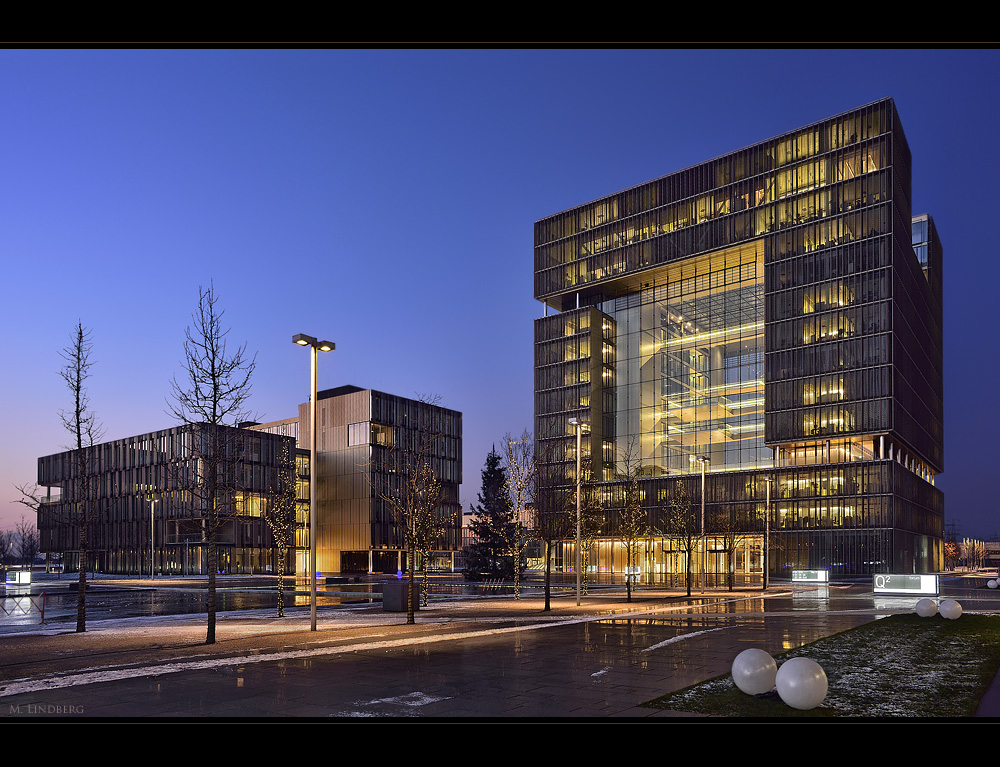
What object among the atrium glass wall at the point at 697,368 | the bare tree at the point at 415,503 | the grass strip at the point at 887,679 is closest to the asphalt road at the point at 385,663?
the grass strip at the point at 887,679

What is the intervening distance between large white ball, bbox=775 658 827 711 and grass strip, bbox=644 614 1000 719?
182 millimetres

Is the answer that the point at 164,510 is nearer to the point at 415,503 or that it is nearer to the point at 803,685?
the point at 415,503

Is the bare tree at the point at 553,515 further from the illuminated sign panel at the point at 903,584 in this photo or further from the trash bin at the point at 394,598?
the illuminated sign panel at the point at 903,584

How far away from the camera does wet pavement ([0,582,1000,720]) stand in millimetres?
11648

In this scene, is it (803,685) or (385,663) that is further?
(385,663)

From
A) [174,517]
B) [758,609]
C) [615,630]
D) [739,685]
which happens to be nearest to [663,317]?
[174,517]

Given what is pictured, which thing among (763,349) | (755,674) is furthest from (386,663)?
(763,349)

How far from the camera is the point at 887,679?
14.0 meters

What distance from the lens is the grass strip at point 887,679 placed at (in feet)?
36.7

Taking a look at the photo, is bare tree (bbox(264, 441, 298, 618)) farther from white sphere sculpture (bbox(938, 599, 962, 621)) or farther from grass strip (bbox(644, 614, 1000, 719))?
white sphere sculpture (bbox(938, 599, 962, 621))

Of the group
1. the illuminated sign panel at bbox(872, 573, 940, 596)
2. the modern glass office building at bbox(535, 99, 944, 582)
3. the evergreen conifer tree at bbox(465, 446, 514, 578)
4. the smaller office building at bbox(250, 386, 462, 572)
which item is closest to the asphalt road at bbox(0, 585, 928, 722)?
the illuminated sign panel at bbox(872, 573, 940, 596)

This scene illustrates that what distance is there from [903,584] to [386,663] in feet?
121

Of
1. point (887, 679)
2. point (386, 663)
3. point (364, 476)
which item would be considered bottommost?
point (364, 476)
